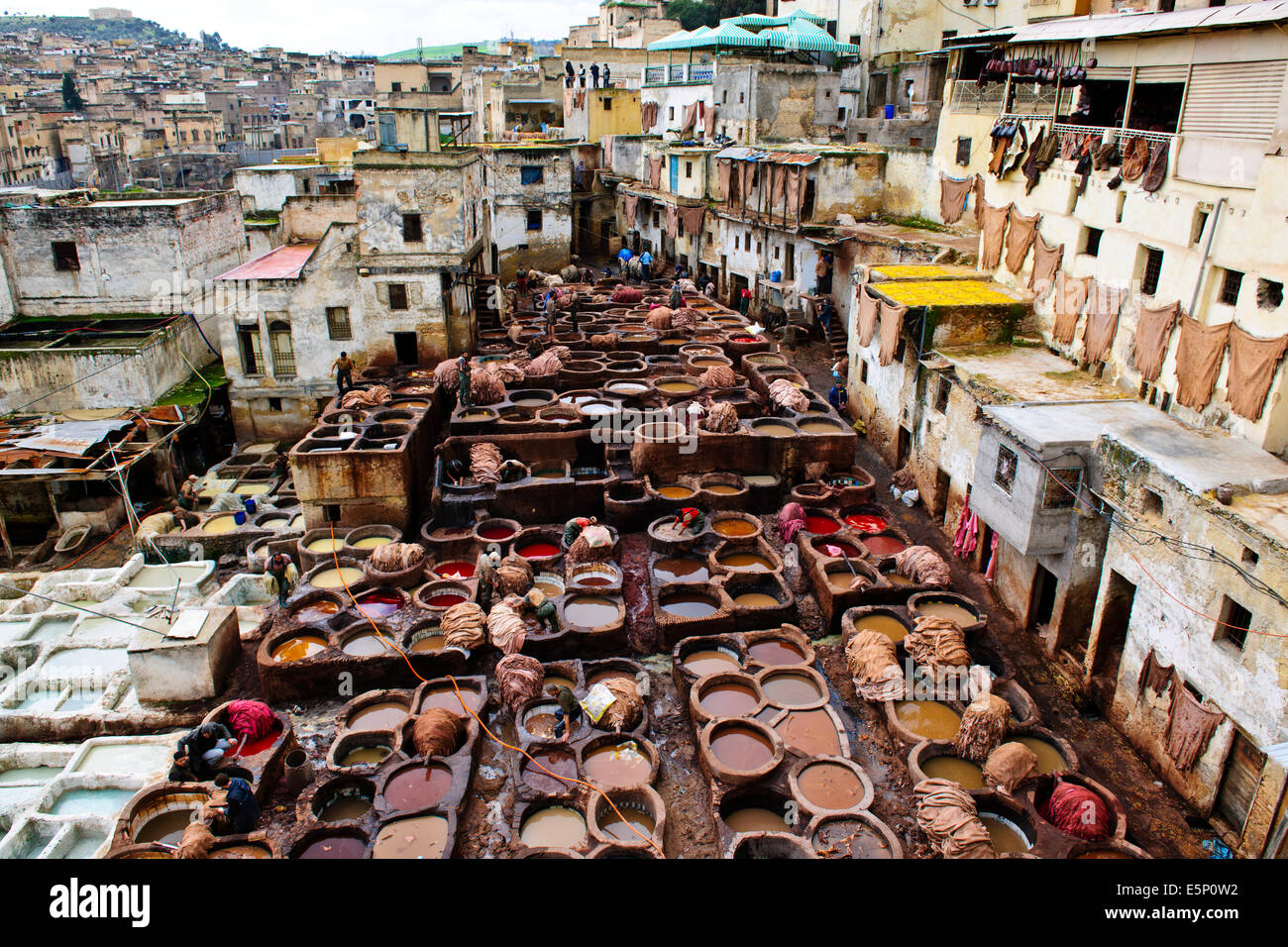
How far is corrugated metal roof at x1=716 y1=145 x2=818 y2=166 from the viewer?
95.9 feet

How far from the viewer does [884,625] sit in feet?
49.4

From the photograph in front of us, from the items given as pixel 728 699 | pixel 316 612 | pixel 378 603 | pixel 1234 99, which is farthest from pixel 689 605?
pixel 1234 99

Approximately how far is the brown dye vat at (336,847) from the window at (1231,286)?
15.0 meters

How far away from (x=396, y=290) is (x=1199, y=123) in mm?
19693

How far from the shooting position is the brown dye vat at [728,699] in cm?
1329

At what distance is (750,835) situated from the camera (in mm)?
10742

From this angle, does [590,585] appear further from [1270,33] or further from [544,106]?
[544,106]

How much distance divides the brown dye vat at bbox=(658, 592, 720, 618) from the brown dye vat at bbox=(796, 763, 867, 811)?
4.02 m

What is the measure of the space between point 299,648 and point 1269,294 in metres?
16.3

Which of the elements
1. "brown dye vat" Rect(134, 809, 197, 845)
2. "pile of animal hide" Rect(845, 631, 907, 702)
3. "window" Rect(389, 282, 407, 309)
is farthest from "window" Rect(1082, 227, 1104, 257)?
"brown dye vat" Rect(134, 809, 197, 845)

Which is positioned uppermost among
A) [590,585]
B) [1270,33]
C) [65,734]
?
[1270,33]

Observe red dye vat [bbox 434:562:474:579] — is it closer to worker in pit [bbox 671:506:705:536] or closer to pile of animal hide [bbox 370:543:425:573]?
pile of animal hide [bbox 370:543:425:573]

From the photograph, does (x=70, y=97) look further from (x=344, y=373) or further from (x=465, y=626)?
(x=465, y=626)

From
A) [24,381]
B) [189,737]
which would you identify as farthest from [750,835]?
[24,381]
